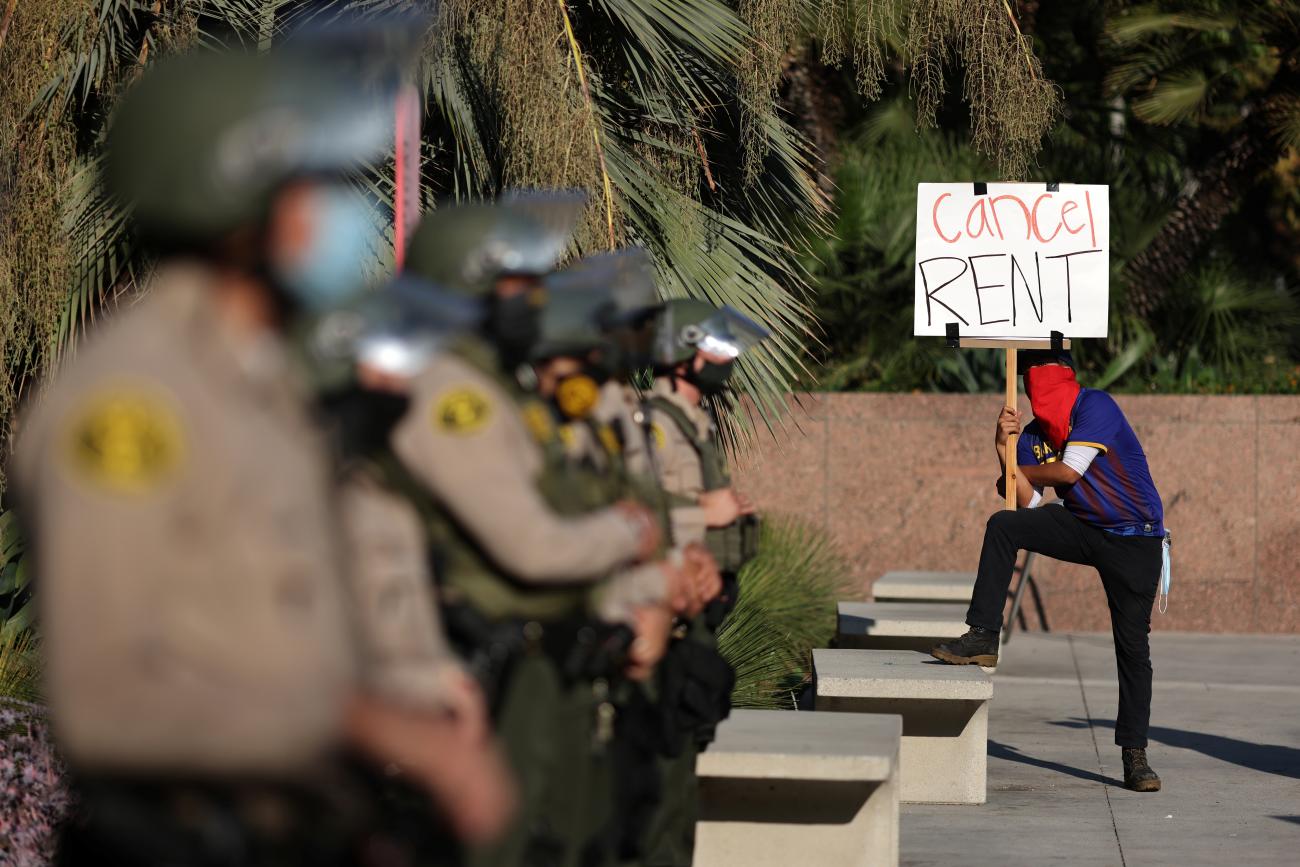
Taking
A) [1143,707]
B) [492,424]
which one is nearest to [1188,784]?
[1143,707]

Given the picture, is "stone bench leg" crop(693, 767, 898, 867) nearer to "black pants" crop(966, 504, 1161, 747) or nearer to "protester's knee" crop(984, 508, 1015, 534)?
"black pants" crop(966, 504, 1161, 747)

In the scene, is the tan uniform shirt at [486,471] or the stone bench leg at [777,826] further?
the stone bench leg at [777,826]

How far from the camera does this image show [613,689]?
12.6 feet

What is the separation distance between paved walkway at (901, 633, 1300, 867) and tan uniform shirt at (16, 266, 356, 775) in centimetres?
474

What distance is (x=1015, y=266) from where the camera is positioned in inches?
343

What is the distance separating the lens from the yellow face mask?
407cm

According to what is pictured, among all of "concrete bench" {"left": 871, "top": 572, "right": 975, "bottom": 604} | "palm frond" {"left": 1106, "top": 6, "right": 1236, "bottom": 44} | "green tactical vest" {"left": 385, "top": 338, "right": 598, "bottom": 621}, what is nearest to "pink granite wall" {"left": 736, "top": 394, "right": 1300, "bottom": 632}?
"concrete bench" {"left": 871, "top": 572, "right": 975, "bottom": 604}

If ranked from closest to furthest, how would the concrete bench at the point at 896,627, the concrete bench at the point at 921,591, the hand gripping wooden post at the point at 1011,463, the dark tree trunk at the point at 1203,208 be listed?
1. the hand gripping wooden post at the point at 1011,463
2. the concrete bench at the point at 896,627
3. the concrete bench at the point at 921,591
4. the dark tree trunk at the point at 1203,208

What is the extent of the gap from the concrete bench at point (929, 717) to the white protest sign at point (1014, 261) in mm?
1845

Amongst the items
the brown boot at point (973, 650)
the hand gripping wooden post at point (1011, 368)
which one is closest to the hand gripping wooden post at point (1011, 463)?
the hand gripping wooden post at point (1011, 368)

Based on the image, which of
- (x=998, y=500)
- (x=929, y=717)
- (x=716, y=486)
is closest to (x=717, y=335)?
(x=716, y=486)

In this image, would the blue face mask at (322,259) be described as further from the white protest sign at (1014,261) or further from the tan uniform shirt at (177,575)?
the white protest sign at (1014,261)

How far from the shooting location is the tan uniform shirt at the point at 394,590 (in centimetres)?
261

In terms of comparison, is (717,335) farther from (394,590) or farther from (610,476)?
(394,590)
